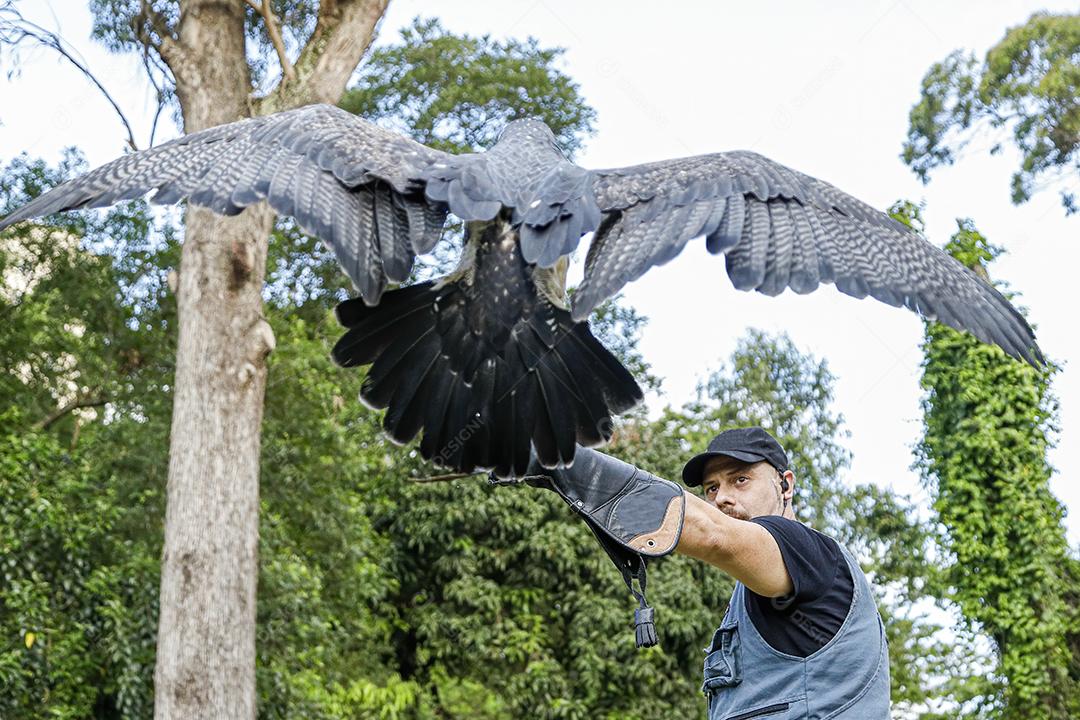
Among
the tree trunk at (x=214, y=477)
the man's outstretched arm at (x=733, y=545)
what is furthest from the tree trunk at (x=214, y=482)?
the man's outstretched arm at (x=733, y=545)

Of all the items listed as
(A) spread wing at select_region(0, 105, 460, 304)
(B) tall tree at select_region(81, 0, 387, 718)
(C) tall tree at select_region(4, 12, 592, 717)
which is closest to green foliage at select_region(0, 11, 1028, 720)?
(C) tall tree at select_region(4, 12, 592, 717)

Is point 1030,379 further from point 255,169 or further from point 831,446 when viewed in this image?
point 255,169

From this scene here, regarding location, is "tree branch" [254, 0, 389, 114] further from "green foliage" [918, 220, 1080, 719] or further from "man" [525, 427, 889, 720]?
"man" [525, 427, 889, 720]

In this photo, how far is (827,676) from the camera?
2600 mm

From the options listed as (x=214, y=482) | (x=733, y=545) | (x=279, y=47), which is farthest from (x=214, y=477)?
(x=733, y=545)

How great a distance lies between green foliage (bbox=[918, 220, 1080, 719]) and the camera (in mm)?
10109

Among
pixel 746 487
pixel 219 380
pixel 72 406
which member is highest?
pixel 72 406

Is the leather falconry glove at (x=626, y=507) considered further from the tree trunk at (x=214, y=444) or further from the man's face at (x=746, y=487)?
the tree trunk at (x=214, y=444)

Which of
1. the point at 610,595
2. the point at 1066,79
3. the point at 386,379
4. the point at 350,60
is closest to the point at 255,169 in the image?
the point at 386,379

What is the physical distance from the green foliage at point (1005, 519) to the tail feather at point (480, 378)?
8273mm

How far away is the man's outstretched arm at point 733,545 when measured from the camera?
245cm

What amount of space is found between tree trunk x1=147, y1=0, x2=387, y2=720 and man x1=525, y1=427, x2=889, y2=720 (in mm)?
5337

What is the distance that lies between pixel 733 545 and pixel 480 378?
2.31ft

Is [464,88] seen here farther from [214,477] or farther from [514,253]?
[514,253]
